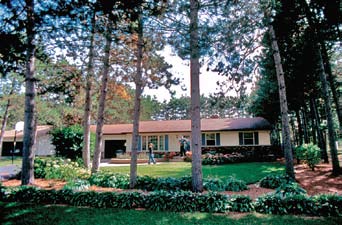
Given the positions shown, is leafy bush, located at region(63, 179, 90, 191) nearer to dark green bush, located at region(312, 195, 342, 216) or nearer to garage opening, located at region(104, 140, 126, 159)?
dark green bush, located at region(312, 195, 342, 216)

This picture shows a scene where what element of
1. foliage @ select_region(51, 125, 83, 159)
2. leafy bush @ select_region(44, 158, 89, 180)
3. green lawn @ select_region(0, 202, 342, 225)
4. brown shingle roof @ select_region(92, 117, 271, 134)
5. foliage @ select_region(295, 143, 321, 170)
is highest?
brown shingle roof @ select_region(92, 117, 271, 134)

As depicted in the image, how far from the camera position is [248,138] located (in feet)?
70.9

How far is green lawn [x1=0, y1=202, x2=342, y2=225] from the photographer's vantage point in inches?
193

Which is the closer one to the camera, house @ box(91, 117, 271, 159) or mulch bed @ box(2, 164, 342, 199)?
mulch bed @ box(2, 164, 342, 199)

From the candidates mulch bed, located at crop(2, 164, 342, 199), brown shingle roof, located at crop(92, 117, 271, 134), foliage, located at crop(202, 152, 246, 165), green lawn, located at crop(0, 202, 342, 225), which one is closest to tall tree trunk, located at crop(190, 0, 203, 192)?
mulch bed, located at crop(2, 164, 342, 199)

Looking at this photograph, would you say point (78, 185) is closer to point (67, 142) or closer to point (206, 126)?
point (67, 142)

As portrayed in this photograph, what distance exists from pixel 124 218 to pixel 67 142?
8.78 m

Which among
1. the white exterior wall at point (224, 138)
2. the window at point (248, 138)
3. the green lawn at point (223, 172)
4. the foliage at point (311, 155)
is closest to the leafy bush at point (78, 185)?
the green lawn at point (223, 172)

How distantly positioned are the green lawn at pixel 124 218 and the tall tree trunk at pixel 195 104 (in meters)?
1.79

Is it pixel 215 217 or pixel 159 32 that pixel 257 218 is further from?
pixel 159 32

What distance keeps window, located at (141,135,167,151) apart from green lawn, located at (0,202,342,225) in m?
17.7

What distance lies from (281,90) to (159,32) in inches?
211

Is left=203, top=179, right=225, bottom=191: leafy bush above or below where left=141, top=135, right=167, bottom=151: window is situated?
below

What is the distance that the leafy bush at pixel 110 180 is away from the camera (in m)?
8.48
